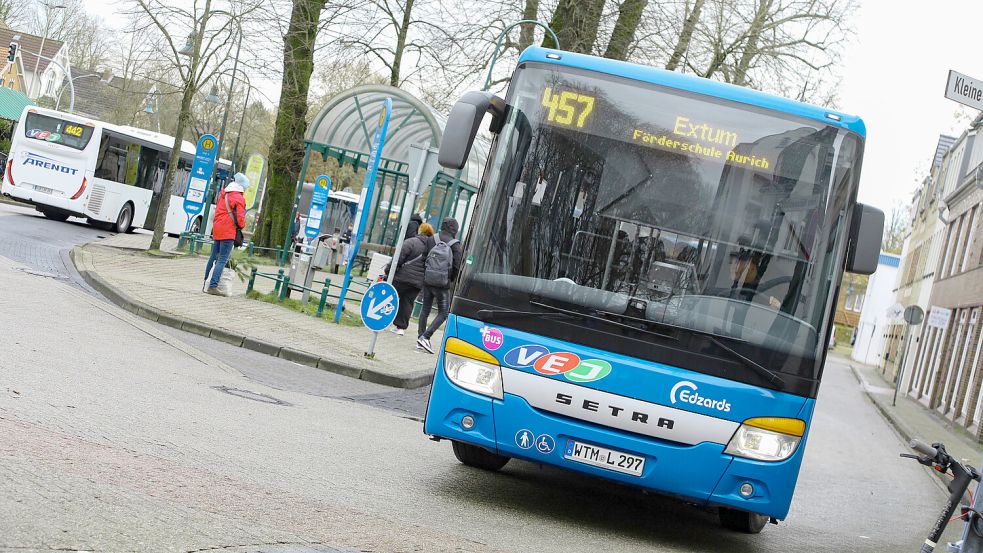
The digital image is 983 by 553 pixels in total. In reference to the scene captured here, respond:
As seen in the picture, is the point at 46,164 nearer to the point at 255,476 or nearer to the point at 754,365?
the point at 255,476

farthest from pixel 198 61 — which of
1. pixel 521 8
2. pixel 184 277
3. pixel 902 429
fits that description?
pixel 902 429

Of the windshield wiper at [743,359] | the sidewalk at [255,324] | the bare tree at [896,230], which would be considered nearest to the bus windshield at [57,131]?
the sidewalk at [255,324]

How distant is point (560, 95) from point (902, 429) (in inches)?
869

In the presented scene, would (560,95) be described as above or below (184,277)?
above

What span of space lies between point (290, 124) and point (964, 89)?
23.3 meters

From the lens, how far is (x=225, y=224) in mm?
17953

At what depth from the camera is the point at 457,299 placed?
24.9ft

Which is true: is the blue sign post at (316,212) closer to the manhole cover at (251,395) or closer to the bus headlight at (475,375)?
the manhole cover at (251,395)

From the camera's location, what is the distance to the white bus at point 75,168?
3297 centimetres

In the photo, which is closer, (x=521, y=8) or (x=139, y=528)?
(x=139, y=528)

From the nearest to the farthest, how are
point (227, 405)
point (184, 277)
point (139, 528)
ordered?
point (139, 528)
point (227, 405)
point (184, 277)

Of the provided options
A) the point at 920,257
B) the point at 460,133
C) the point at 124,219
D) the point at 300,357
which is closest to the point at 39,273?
the point at 300,357

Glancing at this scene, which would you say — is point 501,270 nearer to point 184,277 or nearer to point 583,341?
point 583,341

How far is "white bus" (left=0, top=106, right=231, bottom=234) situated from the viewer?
32969 mm
